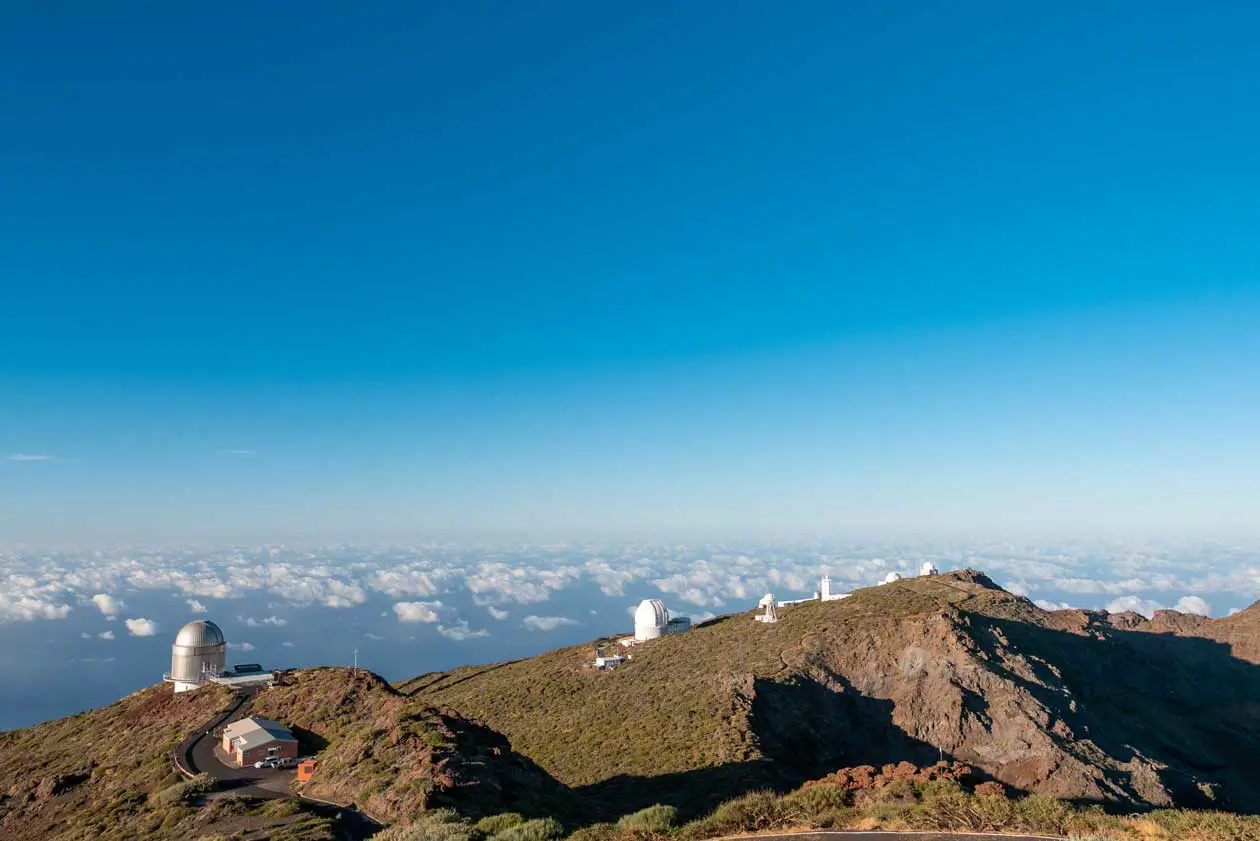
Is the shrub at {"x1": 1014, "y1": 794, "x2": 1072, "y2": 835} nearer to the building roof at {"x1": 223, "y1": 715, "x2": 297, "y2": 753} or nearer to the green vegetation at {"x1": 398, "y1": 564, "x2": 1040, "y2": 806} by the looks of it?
the green vegetation at {"x1": 398, "y1": 564, "x2": 1040, "y2": 806}

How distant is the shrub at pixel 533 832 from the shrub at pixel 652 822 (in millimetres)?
1266

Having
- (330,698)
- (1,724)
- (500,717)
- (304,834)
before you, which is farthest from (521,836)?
(1,724)

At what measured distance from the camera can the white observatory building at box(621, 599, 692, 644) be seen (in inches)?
2393

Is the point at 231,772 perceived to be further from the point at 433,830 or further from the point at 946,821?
the point at 946,821

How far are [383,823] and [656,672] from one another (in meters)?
32.3

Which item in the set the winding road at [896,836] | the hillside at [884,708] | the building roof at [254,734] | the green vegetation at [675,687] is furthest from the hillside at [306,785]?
the winding road at [896,836]

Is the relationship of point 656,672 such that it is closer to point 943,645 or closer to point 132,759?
point 943,645

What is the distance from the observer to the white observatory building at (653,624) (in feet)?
199

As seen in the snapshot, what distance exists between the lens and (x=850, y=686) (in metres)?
40.3

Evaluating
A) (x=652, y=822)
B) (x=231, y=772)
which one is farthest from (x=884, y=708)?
(x=231, y=772)

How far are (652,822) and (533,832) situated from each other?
227 cm

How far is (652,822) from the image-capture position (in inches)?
505

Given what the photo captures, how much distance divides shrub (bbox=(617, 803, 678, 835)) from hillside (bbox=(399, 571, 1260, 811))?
1161cm

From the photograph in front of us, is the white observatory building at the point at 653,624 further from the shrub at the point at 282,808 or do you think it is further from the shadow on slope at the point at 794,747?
the shrub at the point at 282,808
